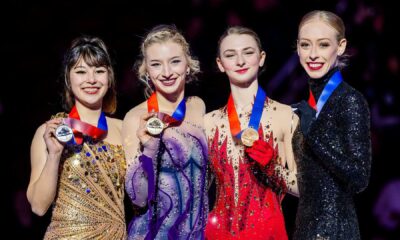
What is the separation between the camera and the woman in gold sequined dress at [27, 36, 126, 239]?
341 centimetres

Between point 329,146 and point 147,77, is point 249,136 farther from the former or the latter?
point 147,77

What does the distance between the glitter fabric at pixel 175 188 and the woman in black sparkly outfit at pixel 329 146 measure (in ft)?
2.00

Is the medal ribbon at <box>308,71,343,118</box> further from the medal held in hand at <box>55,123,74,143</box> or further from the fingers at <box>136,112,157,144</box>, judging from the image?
the medal held in hand at <box>55,123,74,143</box>

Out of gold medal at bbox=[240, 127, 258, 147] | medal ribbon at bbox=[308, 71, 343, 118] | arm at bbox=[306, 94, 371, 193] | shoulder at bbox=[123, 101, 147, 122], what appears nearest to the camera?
arm at bbox=[306, 94, 371, 193]

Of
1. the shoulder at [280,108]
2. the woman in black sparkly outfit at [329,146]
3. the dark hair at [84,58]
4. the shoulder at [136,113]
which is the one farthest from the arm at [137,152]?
the woman in black sparkly outfit at [329,146]

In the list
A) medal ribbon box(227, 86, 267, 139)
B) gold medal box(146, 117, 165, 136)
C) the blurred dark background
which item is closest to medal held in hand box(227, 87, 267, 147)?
medal ribbon box(227, 86, 267, 139)

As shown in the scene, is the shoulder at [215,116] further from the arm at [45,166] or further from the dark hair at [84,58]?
the arm at [45,166]

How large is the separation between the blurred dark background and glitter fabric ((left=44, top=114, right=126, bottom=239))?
1256mm

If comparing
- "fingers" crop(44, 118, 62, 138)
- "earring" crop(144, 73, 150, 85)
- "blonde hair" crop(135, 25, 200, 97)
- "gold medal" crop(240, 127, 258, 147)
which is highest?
"blonde hair" crop(135, 25, 200, 97)

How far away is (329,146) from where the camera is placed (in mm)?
2992

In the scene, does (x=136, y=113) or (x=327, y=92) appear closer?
(x=327, y=92)

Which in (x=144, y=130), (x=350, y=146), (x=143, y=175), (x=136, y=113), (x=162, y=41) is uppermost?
(x=162, y=41)

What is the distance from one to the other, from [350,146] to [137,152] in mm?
1161

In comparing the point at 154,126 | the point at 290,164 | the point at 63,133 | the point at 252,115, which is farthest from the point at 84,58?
the point at 290,164
